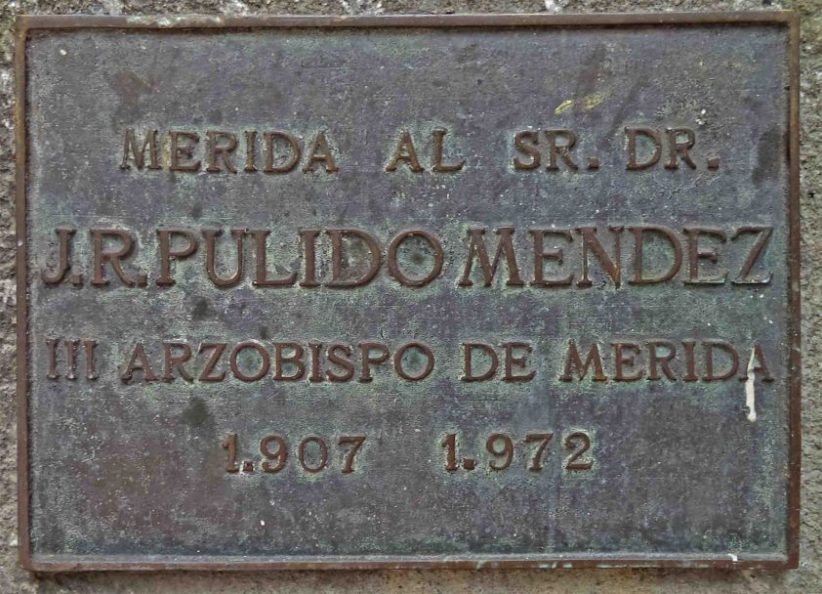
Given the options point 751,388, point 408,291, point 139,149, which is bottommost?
point 751,388


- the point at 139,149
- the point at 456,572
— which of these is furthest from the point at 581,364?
the point at 139,149

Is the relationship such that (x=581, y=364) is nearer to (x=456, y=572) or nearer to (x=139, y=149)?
Result: (x=456, y=572)

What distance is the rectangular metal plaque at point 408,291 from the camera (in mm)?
1389

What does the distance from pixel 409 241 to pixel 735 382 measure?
0.60 meters

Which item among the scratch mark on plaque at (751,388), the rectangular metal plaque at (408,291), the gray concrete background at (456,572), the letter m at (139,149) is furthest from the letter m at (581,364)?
the letter m at (139,149)

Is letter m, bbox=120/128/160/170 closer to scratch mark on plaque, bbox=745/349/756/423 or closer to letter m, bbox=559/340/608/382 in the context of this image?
letter m, bbox=559/340/608/382

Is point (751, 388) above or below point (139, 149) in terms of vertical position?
below

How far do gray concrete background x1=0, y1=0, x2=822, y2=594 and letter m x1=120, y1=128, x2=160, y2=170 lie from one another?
0.68 ft

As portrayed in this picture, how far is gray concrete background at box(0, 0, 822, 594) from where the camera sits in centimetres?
142

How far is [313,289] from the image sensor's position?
1.41 meters

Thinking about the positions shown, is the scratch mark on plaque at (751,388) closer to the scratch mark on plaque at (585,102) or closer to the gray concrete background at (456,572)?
the gray concrete background at (456,572)

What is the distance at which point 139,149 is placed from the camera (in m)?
1.39

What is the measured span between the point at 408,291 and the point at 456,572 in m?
0.50

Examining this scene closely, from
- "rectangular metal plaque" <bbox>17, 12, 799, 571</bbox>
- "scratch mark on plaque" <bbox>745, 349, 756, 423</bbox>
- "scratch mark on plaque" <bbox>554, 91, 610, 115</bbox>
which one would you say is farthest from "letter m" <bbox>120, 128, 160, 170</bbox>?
"scratch mark on plaque" <bbox>745, 349, 756, 423</bbox>
